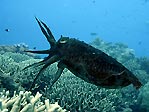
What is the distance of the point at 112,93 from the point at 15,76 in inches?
106

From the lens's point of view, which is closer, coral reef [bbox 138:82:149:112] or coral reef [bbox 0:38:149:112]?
coral reef [bbox 0:38:149:112]

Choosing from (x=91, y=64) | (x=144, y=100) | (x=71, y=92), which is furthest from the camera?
(x=144, y=100)

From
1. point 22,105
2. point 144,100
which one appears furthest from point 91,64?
point 144,100

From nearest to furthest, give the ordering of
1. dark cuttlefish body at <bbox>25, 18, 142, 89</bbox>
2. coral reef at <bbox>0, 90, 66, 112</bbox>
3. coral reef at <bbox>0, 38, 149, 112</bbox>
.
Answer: dark cuttlefish body at <bbox>25, 18, 142, 89</bbox> < coral reef at <bbox>0, 90, 66, 112</bbox> < coral reef at <bbox>0, 38, 149, 112</bbox>

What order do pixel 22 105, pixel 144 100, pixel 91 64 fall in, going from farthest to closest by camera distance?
pixel 144 100
pixel 22 105
pixel 91 64

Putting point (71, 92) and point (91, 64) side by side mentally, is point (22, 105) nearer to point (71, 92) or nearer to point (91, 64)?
point (91, 64)

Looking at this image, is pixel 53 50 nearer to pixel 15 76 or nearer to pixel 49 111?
pixel 49 111

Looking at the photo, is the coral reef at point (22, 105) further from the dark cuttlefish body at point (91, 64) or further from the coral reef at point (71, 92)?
the coral reef at point (71, 92)

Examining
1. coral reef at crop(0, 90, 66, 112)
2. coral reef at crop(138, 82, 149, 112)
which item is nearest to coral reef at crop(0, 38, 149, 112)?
coral reef at crop(138, 82, 149, 112)

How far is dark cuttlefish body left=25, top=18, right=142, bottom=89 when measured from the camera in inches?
78.4

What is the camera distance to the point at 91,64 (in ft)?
6.66

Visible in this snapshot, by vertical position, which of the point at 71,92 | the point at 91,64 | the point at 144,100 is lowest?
the point at 91,64

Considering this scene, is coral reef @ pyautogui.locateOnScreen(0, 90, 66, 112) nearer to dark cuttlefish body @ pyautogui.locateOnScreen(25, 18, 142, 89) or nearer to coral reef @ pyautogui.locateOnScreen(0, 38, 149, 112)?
dark cuttlefish body @ pyautogui.locateOnScreen(25, 18, 142, 89)

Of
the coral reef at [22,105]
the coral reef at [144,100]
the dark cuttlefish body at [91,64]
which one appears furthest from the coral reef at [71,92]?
the dark cuttlefish body at [91,64]
